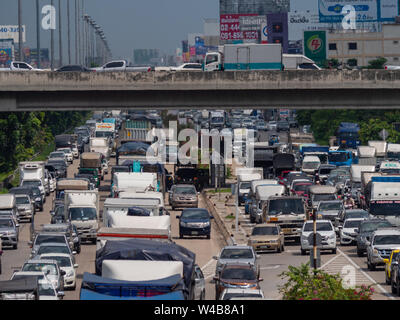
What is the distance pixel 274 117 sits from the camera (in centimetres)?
15825

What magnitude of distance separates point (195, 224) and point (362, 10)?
12020 cm

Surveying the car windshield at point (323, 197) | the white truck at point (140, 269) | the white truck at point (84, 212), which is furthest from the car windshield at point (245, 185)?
the white truck at point (140, 269)

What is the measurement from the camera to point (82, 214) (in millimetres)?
43938

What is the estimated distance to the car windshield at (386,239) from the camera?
33.7 meters

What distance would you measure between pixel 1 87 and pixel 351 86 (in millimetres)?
16707

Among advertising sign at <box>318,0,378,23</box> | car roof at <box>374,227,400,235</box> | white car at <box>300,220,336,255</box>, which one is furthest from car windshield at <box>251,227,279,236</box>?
advertising sign at <box>318,0,378,23</box>

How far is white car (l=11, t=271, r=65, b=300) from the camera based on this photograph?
24.9 metres

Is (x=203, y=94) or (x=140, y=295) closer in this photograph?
(x=140, y=295)

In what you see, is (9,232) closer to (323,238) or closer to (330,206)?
(323,238)

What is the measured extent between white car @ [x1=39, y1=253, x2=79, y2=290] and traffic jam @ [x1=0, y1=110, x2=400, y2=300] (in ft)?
0.10

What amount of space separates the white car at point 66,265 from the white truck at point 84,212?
1138 cm
